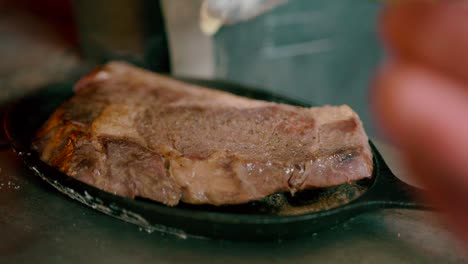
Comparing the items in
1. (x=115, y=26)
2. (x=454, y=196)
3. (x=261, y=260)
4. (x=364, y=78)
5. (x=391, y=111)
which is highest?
(x=391, y=111)

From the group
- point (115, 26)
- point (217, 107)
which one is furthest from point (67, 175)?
point (115, 26)

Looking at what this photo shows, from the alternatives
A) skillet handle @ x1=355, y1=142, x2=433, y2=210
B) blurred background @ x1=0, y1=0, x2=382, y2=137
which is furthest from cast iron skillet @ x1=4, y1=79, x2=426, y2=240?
blurred background @ x1=0, y1=0, x2=382, y2=137

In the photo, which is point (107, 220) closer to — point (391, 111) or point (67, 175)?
point (67, 175)

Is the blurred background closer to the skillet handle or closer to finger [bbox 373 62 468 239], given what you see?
the skillet handle

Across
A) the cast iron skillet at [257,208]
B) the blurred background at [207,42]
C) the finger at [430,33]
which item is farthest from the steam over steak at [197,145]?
the finger at [430,33]

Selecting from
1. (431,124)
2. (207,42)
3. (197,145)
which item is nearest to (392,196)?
(197,145)

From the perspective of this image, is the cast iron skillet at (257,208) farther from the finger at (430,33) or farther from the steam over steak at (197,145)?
the finger at (430,33)
